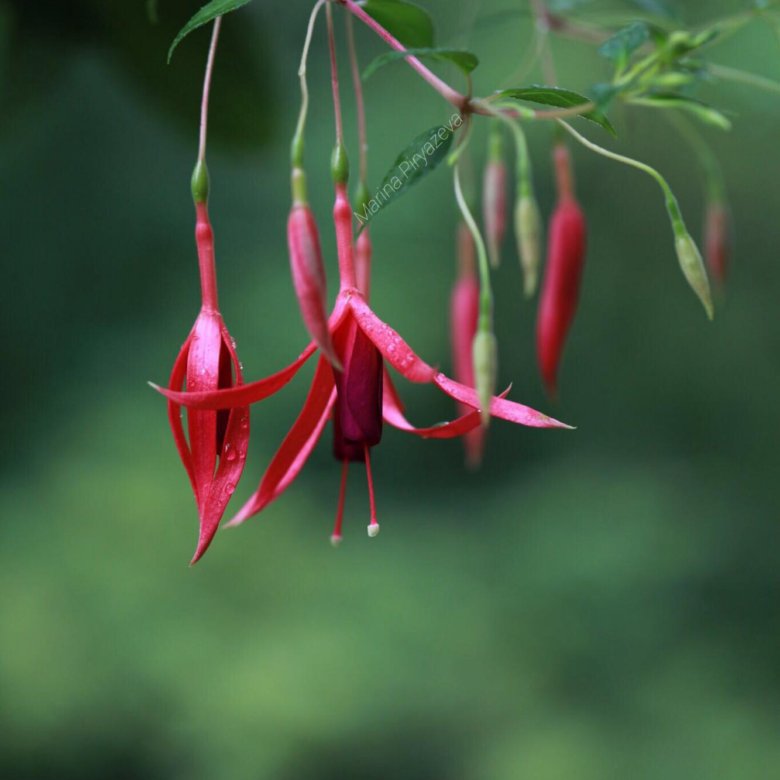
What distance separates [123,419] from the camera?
6.26 ft

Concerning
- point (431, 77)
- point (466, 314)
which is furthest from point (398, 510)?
point (431, 77)

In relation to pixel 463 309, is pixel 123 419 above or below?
below

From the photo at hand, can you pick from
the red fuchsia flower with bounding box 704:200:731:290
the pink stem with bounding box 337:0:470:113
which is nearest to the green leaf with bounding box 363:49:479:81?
the pink stem with bounding box 337:0:470:113

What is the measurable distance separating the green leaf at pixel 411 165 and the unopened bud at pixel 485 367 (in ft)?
0.23

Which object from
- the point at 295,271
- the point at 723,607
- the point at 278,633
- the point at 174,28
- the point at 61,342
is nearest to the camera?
the point at 295,271

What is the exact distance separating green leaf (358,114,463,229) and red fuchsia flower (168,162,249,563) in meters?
0.09

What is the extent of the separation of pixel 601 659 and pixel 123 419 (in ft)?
3.40

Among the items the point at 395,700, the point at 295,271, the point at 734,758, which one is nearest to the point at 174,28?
the point at 295,271

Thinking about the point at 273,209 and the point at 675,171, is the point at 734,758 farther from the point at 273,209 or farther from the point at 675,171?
the point at 273,209

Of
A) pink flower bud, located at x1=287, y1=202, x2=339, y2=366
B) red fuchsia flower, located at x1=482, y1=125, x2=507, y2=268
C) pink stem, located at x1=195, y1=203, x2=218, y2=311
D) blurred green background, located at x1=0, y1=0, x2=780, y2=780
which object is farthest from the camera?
blurred green background, located at x1=0, y1=0, x2=780, y2=780

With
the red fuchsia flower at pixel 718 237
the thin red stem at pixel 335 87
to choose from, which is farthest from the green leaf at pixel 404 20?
the red fuchsia flower at pixel 718 237

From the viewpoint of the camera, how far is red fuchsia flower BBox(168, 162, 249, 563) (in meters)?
0.42

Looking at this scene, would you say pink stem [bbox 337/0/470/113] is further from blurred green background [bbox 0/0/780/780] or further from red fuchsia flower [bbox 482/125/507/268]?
blurred green background [bbox 0/0/780/780]

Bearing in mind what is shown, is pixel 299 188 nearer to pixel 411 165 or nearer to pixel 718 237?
pixel 411 165
